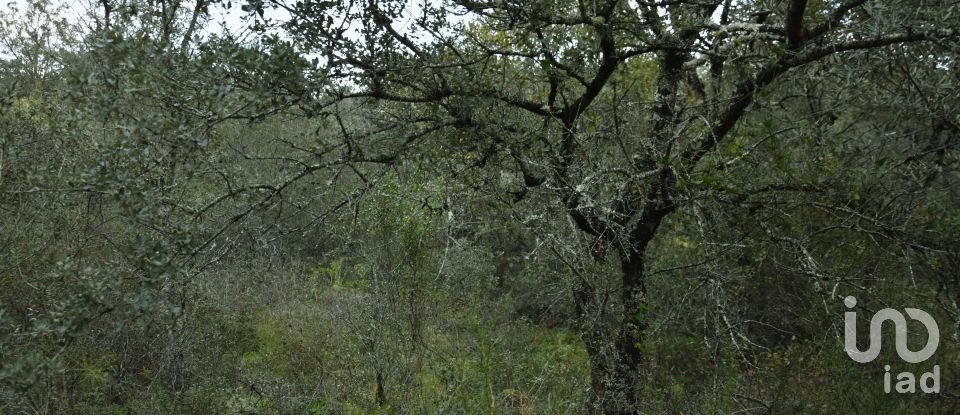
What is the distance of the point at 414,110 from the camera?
4.43 metres

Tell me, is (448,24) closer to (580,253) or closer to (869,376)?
(580,253)

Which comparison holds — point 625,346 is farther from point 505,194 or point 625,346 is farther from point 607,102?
point 607,102

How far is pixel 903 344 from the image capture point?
15.2 feet

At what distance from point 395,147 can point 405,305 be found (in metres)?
1.72

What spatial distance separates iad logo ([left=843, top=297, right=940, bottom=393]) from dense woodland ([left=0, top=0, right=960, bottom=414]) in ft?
0.22

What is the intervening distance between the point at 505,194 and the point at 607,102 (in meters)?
1.28

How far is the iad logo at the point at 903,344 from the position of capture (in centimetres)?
449

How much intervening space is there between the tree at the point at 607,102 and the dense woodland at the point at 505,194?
3 centimetres

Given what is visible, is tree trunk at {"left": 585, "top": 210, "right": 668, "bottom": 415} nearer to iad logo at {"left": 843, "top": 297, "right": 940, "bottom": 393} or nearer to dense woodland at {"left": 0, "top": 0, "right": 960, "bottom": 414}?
dense woodland at {"left": 0, "top": 0, "right": 960, "bottom": 414}

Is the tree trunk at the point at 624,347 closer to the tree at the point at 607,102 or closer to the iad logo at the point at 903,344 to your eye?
the tree at the point at 607,102

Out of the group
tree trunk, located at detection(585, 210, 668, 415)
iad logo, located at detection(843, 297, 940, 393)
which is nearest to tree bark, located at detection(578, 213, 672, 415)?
tree trunk, located at detection(585, 210, 668, 415)

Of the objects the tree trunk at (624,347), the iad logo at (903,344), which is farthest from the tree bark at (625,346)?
the iad logo at (903,344)

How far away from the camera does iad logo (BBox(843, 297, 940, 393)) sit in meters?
4.49

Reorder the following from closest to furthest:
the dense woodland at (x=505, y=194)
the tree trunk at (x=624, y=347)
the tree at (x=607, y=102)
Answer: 1. the dense woodland at (x=505, y=194)
2. the tree at (x=607, y=102)
3. the tree trunk at (x=624, y=347)
